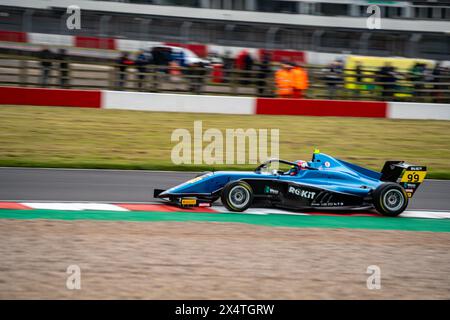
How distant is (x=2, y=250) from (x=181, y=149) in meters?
8.63

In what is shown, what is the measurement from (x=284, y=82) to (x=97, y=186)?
982 centimetres

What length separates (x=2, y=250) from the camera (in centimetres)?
711

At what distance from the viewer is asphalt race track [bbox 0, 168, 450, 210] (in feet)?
35.2

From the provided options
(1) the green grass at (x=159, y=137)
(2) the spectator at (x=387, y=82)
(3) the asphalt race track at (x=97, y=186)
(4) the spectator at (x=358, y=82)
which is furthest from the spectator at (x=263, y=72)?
(3) the asphalt race track at (x=97, y=186)

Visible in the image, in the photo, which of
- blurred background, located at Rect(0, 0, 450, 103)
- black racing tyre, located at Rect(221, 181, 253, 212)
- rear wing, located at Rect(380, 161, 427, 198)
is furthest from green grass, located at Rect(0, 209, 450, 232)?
blurred background, located at Rect(0, 0, 450, 103)

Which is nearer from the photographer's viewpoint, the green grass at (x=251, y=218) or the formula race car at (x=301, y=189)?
the green grass at (x=251, y=218)

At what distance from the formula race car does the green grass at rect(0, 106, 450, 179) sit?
3.88m

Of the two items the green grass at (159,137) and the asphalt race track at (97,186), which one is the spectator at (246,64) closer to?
the green grass at (159,137)

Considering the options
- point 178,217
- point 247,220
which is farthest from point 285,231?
point 178,217

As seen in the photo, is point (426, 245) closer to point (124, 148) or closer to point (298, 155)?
point (298, 155)

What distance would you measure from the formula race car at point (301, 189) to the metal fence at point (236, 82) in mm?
10036

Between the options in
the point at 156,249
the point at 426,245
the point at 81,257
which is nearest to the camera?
the point at 81,257

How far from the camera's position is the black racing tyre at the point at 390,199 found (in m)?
10.2
